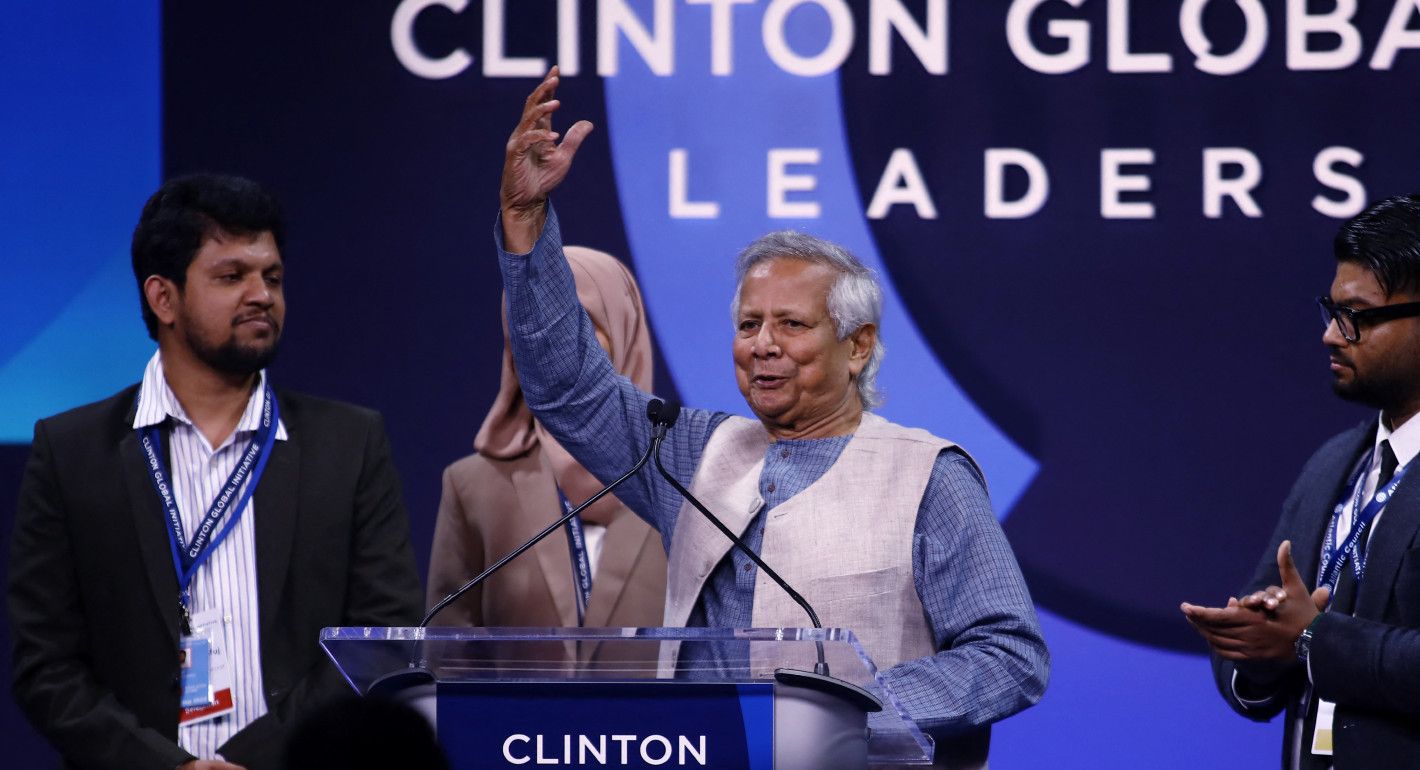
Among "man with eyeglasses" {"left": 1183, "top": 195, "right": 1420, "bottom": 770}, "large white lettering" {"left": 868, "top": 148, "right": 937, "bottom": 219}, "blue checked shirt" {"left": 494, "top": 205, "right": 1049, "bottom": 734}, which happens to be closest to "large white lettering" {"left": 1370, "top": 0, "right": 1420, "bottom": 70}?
"large white lettering" {"left": 868, "top": 148, "right": 937, "bottom": 219}

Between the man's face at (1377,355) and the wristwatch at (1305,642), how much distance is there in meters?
0.45

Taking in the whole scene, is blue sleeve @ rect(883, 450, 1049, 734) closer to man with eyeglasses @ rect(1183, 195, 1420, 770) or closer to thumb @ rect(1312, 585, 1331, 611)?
man with eyeglasses @ rect(1183, 195, 1420, 770)

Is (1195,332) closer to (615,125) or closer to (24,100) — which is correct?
(615,125)

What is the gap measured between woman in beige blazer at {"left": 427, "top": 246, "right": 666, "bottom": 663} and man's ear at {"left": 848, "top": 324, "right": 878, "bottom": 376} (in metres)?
0.88

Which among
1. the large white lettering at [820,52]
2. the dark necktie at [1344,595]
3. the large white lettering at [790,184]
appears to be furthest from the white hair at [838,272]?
the large white lettering at [820,52]

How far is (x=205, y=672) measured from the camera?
10.5 feet

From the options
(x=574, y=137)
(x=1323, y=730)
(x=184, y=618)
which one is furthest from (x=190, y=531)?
(x=1323, y=730)

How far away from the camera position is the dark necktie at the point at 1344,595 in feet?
10.0

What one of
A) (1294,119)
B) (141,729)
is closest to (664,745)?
(141,729)

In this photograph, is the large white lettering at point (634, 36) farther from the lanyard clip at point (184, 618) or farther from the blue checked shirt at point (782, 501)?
the lanyard clip at point (184, 618)

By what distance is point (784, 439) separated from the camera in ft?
9.93

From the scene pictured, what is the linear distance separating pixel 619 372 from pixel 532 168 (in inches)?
45.2

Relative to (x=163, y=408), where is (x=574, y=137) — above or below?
above

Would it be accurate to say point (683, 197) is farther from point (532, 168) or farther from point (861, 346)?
point (532, 168)
